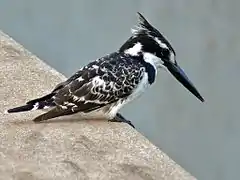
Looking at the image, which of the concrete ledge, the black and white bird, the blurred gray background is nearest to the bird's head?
the black and white bird

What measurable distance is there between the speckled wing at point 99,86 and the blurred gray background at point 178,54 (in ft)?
3.21

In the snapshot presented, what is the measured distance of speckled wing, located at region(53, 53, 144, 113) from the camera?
165 cm

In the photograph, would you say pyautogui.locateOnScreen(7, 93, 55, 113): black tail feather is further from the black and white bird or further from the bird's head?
the bird's head

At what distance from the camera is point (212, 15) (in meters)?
2.59

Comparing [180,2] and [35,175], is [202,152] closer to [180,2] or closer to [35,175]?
[180,2]

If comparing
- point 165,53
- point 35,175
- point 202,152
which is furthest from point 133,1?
Answer: point 35,175

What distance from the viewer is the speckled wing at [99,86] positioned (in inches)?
65.0

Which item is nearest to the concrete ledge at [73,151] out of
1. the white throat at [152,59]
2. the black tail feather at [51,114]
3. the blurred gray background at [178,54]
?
the black tail feather at [51,114]

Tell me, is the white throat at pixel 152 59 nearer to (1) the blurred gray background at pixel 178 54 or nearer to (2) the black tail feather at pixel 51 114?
(2) the black tail feather at pixel 51 114

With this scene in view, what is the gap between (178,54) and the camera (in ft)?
8.79

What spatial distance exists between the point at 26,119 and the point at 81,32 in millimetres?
1185

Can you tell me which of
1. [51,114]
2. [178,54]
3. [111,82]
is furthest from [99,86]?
[178,54]

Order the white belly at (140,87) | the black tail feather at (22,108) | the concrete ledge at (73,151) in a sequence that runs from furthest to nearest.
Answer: the white belly at (140,87) < the black tail feather at (22,108) < the concrete ledge at (73,151)

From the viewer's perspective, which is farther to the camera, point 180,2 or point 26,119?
point 180,2
